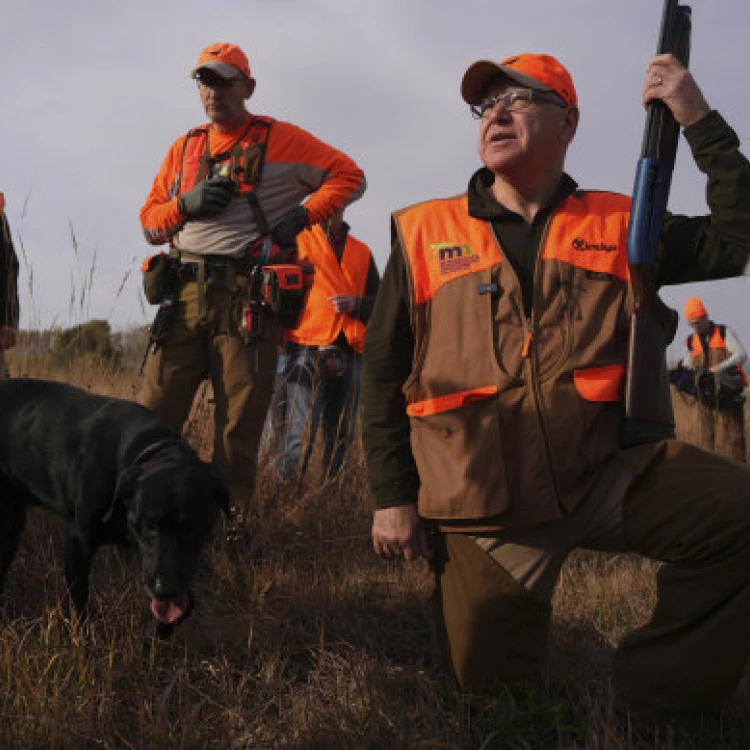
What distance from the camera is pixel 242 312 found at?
4.36 m

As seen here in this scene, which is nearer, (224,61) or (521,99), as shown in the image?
(521,99)

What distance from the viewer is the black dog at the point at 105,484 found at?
121 inches

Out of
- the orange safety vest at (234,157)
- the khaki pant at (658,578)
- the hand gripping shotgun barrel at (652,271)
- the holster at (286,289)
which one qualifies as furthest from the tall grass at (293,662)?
the orange safety vest at (234,157)

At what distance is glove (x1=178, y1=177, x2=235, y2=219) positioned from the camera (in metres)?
4.32

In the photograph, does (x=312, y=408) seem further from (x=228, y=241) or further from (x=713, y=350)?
(x=713, y=350)

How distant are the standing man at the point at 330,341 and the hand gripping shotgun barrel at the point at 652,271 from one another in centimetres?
284

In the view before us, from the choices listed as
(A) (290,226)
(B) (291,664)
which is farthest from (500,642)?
(A) (290,226)

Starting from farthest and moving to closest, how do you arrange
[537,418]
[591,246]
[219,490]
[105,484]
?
[105,484] → [219,490] → [591,246] → [537,418]

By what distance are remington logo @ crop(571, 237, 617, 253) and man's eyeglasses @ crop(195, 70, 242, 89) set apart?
8.27ft

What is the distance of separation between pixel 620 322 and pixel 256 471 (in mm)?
2395

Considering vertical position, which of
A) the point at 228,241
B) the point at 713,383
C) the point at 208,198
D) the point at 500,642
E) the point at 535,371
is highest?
the point at 208,198

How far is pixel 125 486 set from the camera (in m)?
3.14

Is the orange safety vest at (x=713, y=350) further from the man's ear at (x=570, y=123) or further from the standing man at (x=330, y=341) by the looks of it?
the man's ear at (x=570, y=123)

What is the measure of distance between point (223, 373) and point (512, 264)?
2113mm
